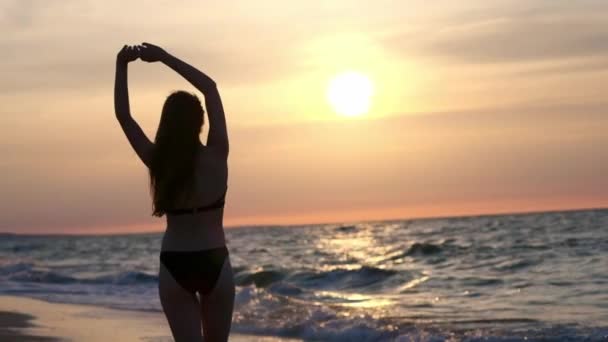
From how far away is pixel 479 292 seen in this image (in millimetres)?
16625

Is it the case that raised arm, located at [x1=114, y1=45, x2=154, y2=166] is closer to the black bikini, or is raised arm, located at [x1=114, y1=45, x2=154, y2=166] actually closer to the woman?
the woman

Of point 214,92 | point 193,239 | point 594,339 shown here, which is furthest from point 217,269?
point 594,339

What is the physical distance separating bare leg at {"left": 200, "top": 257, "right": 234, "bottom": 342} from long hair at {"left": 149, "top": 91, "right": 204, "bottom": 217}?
0.35 metres

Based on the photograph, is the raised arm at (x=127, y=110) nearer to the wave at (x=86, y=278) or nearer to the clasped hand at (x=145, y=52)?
the clasped hand at (x=145, y=52)

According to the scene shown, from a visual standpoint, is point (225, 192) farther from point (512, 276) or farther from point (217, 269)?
point (512, 276)

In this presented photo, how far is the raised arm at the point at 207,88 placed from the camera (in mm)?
3924

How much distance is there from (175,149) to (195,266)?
454 millimetres

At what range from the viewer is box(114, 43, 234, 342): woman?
385 cm

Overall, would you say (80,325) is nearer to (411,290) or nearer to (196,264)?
(411,290)

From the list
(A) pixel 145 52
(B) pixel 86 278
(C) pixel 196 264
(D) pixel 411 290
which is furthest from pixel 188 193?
(B) pixel 86 278

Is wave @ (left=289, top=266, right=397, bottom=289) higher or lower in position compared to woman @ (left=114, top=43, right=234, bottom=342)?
lower

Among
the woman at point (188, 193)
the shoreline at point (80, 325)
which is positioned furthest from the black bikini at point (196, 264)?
the shoreline at point (80, 325)

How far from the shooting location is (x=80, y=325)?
1216cm

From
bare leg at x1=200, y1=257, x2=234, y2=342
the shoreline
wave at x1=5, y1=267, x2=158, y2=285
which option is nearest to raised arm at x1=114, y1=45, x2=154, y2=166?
bare leg at x1=200, y1=257, x2=234, y2=342
